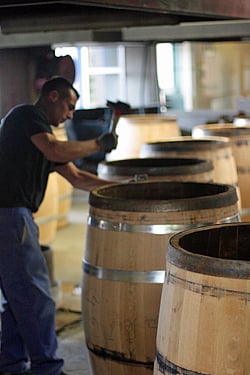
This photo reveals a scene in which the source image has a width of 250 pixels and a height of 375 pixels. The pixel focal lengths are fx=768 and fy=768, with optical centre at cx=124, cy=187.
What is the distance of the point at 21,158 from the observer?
15.0 ft

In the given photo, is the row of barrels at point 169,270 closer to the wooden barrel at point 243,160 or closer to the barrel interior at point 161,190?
the barrel interior at point 161,190

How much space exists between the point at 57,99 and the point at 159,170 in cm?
81

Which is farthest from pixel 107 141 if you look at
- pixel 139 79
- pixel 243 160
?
pixel 139 79

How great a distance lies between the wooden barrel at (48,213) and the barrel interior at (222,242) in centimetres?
503

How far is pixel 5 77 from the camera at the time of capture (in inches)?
298

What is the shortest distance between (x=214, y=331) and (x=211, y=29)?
408cm

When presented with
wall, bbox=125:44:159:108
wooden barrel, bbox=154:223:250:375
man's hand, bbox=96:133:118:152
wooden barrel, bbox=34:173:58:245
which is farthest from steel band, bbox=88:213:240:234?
wall, bbox=125:44:159:108

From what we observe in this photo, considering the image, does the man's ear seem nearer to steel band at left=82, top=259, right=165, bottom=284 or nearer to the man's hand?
the man's hand

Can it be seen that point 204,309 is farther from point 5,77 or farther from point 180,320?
point 5,77

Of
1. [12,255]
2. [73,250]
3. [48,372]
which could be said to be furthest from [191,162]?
[73,250]

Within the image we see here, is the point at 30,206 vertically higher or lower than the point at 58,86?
lower

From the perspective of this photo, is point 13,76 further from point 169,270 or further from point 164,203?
point 169,270

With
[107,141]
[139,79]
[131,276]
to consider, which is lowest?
[131,276]

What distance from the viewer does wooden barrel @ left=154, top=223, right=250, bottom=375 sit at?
215 cm
